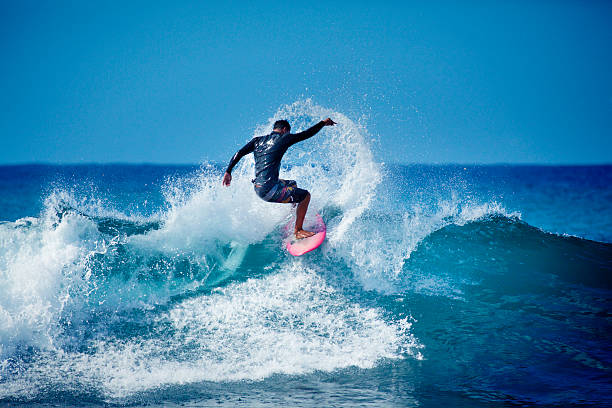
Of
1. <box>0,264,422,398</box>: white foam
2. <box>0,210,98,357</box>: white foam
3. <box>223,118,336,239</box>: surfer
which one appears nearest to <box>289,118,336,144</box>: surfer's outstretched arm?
<box>223,118,336,239</box>: surfer

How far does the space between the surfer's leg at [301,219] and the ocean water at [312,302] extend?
320 millimetres

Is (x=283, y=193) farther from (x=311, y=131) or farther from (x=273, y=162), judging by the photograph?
(x=311, y=131)

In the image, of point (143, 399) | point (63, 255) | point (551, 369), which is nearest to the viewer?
point (143, 399)

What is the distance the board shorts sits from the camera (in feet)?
20.8

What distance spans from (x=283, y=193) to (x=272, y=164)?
0.40 meters

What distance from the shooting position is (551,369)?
490 centimetres

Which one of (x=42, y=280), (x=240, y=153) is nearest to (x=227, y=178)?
(x=240, y=153)

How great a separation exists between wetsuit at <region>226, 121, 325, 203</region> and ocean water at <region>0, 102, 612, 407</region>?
89 cm

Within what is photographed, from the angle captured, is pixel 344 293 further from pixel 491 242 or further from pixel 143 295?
pixel 491 242

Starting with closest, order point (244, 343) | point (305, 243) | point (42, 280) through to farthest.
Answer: point (244, 343) → point (42, 280) → point (305, 243)

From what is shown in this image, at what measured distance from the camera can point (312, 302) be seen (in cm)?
599

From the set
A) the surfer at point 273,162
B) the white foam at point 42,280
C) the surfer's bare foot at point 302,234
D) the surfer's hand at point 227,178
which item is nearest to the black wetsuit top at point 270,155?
the surfer at point 273,162

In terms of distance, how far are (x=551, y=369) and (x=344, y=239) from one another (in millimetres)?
2940

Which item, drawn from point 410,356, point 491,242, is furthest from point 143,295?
point 491,242
